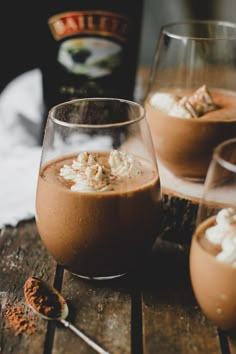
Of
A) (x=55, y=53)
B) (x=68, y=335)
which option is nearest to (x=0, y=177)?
(x=55, y=53)

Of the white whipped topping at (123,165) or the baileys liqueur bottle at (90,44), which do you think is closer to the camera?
the white whipped topping at (123,165)

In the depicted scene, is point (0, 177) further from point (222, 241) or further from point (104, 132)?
point (222, 241)

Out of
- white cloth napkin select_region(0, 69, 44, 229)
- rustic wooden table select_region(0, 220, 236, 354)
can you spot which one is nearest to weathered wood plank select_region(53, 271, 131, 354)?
rustic wooden table select_region(0, 220, 236, 354)

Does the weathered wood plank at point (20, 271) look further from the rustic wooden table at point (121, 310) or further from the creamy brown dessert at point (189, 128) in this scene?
the creamy brown dessert at point (189, 128)

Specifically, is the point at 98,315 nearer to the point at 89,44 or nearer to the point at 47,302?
the point at 47,302

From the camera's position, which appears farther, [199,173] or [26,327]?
[199,173]

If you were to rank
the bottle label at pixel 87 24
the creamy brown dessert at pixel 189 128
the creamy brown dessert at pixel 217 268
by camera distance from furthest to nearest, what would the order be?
1. the bottle label at pixel 87 24
2. the creamy brown dessert at pixel 189 128
3. the creamy brown dessert at pixel 217 268

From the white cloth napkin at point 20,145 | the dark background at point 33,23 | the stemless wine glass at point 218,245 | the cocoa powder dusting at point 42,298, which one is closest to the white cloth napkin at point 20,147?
the white cloth napkin at point 20,145
